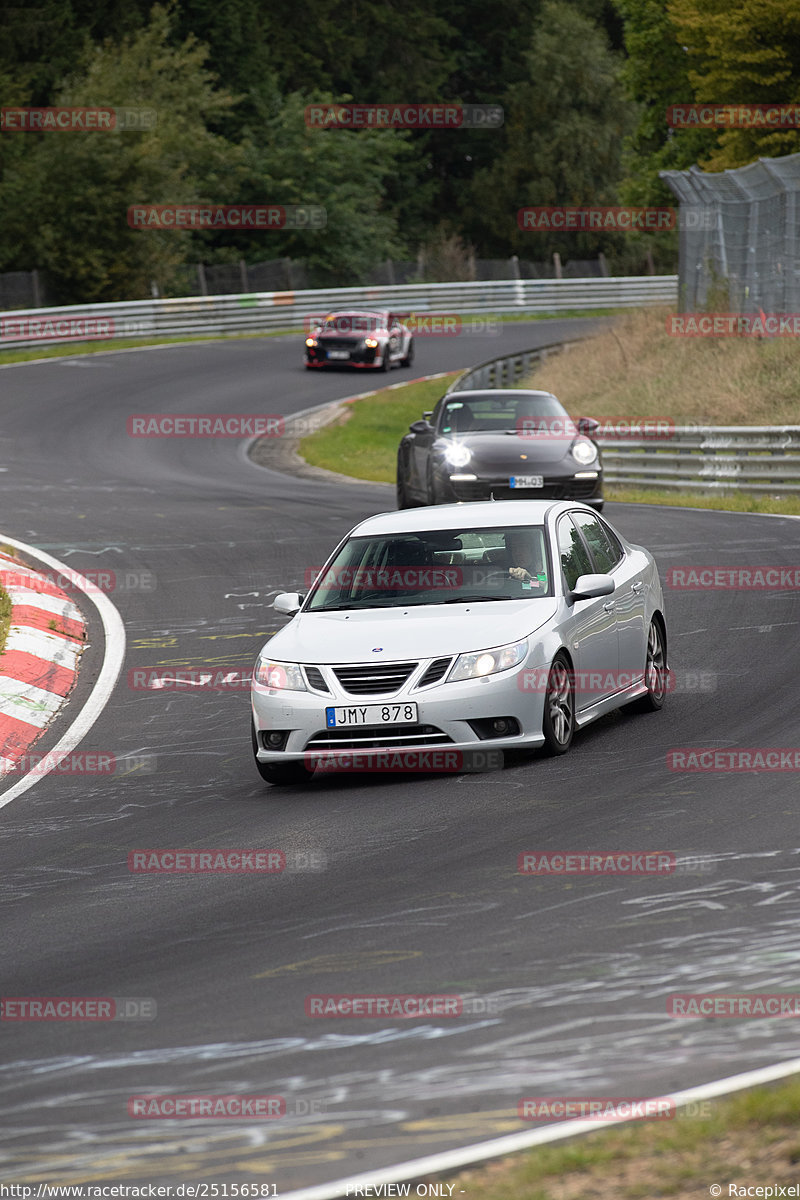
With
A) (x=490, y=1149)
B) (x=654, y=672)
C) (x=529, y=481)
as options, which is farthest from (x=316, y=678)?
(x=529, y=481)

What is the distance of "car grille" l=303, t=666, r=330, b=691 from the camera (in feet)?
30.6

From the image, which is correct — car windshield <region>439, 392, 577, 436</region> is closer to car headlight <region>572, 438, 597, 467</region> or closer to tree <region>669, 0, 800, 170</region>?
car headlight <region>572, 438, 597, 467</region>

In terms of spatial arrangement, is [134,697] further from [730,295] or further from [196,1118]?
[730,295]

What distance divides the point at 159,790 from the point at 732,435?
1643 cm

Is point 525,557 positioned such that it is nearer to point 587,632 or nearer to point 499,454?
point 587,632

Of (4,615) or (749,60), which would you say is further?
(749,60)

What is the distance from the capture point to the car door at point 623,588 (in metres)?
10.6

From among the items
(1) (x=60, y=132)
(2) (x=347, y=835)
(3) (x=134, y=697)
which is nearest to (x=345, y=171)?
(1) (x=60, y=132)

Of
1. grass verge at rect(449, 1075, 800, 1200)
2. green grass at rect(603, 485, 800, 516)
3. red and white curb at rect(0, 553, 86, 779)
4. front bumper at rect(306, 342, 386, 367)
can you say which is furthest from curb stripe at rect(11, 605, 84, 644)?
front bumper at rect(306, 342, 386, 367)

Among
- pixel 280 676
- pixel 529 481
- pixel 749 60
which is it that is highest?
pixel 749 60

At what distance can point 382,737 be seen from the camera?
30.1ft

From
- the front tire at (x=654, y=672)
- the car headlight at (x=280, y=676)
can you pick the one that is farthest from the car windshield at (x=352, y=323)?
the car headlight at (x=280, y=676)

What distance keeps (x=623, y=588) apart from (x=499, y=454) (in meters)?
9.25

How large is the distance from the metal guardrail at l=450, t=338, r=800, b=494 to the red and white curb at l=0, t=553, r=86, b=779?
36.8ft
